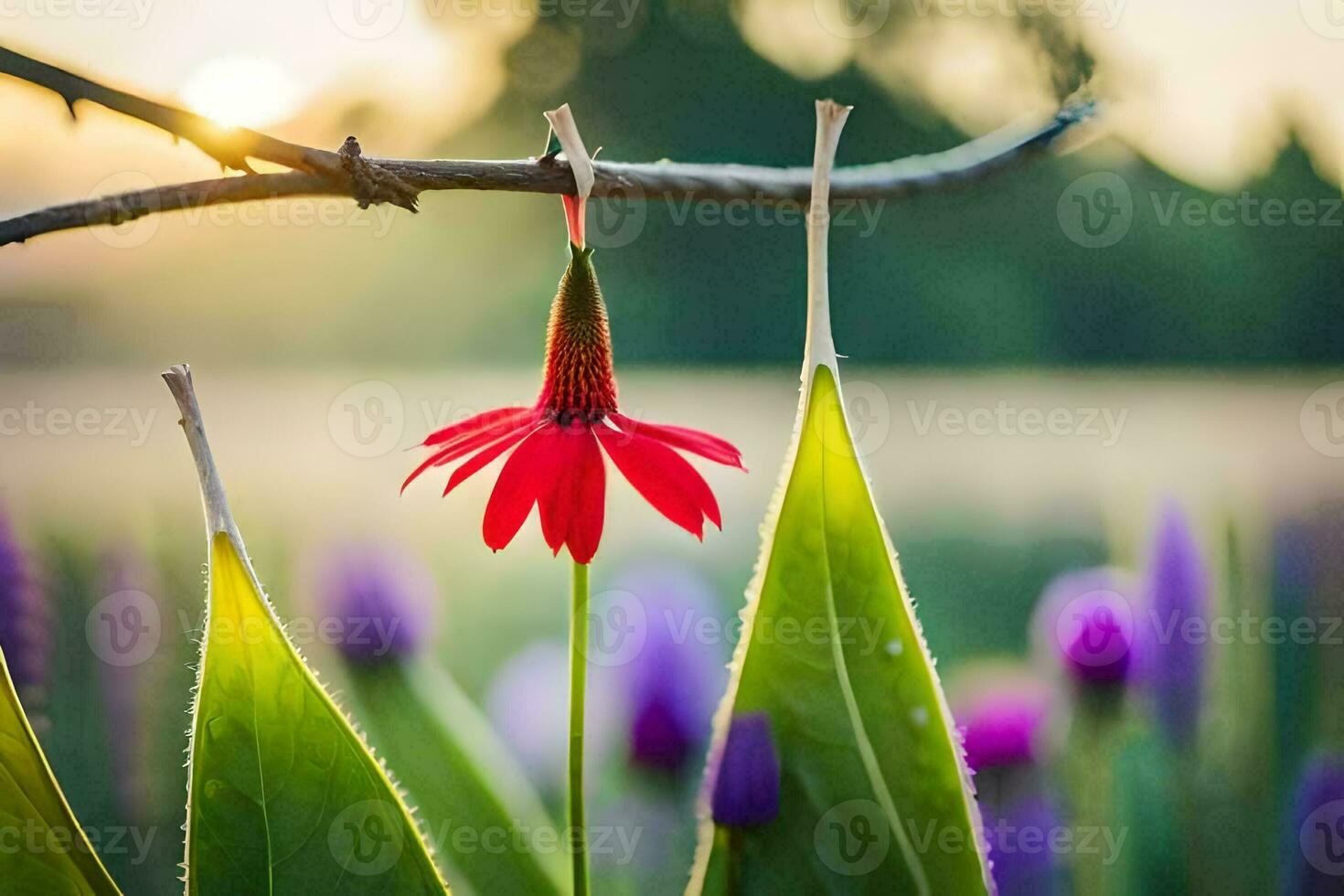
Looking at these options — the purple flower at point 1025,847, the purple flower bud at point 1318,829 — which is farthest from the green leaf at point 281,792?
the purple flower bud at point 1318,829

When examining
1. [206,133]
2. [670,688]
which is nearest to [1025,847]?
[670,688]

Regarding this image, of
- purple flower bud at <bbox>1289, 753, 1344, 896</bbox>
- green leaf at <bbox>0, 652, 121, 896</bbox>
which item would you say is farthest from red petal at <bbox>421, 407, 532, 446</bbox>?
purple flower bud at <bbox>1289, 753, 1344, 896</bbox>

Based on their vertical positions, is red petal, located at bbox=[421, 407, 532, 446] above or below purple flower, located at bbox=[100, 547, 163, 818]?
above

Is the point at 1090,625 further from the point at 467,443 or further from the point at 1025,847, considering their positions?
the point at 467,443

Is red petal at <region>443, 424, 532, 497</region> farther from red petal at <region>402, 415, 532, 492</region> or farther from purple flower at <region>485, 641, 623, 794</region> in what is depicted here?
purple flower at <region>485, 641, 623, 794</region>

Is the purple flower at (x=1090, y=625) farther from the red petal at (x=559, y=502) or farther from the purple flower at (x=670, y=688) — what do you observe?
the red petal at (x=559, y=502)

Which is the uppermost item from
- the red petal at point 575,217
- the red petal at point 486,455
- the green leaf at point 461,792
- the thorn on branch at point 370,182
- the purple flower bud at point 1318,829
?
the thorn on branch at point 370,182
